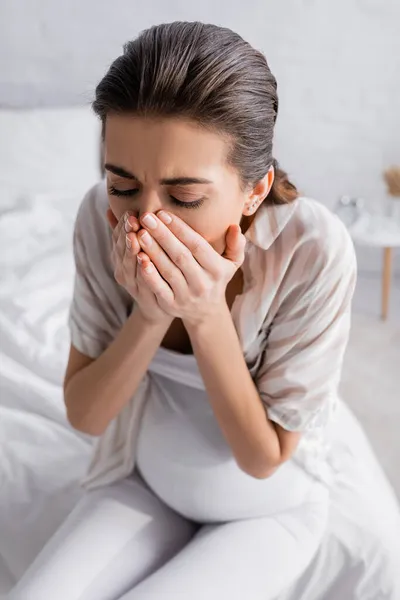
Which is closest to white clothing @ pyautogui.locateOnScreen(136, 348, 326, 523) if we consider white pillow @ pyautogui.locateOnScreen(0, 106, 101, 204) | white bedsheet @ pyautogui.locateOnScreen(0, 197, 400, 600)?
white bedsheet @ pyautogui.locateOnScreen(0, 197, 400, 600)

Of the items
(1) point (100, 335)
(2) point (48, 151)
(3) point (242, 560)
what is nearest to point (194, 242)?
(1) point (100, 335)

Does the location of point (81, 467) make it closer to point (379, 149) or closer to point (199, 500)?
point (199, 500)

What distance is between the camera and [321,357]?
3.01 ft

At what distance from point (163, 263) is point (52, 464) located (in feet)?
2.01

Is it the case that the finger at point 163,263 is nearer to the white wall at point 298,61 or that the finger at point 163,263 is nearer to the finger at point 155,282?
the finger at point 155,282

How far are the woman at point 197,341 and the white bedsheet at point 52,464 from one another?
59mm

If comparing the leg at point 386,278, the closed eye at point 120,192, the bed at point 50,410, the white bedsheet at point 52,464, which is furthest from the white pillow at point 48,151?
the closed eye at point 120,192

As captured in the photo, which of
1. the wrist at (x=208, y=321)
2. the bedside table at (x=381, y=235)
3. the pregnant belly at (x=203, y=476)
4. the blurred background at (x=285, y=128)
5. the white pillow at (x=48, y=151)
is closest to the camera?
the wrist at (x=208, y=321)

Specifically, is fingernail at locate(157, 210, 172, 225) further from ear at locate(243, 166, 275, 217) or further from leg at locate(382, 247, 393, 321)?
leg at locate(382, 247, 393, 321)

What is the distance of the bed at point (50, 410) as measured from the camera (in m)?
0.98

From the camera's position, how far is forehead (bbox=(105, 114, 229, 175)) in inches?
28.3

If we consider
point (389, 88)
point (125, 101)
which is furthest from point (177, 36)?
point (389, 88)

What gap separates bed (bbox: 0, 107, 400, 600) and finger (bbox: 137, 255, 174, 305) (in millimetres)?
480

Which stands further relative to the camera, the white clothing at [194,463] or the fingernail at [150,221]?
the white clothing at [194,463]
